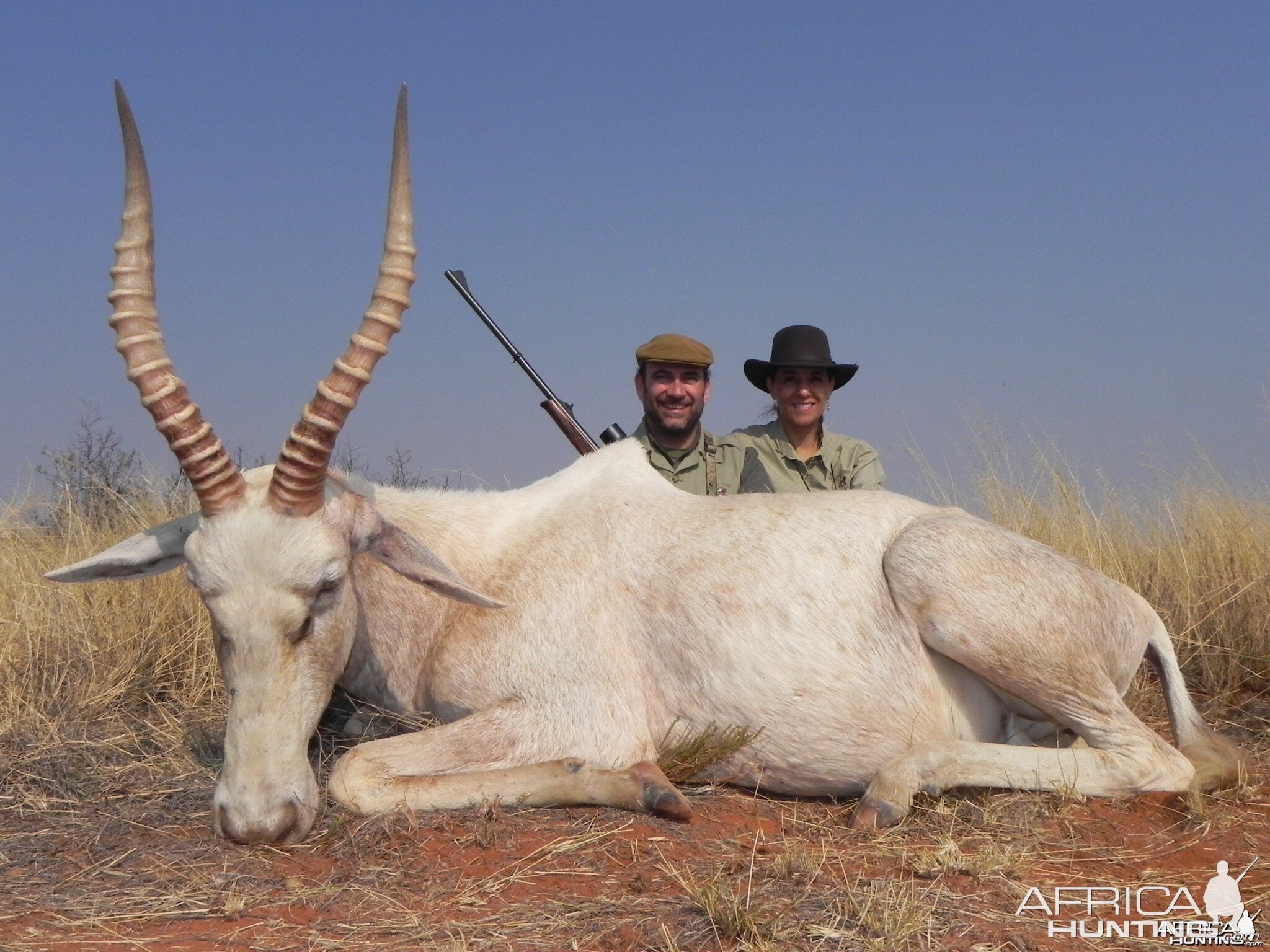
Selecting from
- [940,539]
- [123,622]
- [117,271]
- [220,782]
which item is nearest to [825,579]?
[940,539]

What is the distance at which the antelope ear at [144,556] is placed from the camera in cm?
419

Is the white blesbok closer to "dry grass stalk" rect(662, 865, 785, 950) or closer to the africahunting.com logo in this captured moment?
the africahunting.com logo

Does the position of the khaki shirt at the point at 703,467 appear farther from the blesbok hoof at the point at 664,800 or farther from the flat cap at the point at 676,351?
the blesbok hoof at the point at 664,800

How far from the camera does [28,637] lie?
20.0 ft

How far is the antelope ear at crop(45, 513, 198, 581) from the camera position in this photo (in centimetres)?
419

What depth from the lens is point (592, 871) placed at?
3.62m

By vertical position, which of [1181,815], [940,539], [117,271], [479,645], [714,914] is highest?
[117,271]

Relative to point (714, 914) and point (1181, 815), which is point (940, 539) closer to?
point (1181, 815)

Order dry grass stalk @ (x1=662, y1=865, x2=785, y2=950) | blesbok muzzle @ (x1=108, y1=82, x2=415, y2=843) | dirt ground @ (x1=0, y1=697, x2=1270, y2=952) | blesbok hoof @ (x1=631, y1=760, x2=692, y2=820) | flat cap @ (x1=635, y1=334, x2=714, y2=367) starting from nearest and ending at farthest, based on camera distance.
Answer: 1. dry grass stalk @ (x1=662, y1=865, x2=785, y2=950)
2. dirt ground @ (x1=0, y1=697, x2=1270, y2=952)
3. blesbok muzzle @ (x1=108, y1=82, x2=415, y2=843)
4. blesbok hoof @ (x1=631, y1=760, x2=692, y2=820)
5. flat cap @ (x1=635, y1=334, x2=714, y2=367)

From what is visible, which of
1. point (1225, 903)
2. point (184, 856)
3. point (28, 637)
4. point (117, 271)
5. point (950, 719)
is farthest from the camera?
point (28, 637)

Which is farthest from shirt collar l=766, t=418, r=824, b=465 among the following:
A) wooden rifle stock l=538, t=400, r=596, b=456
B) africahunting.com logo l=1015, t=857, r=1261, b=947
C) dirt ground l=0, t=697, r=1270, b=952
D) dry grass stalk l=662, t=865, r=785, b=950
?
dry grass stalk l=662, t=865, r=785, b=950

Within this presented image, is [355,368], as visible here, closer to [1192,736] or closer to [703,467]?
[1192,736]

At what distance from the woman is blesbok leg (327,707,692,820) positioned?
380 cm

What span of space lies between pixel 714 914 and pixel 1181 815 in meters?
2.18
